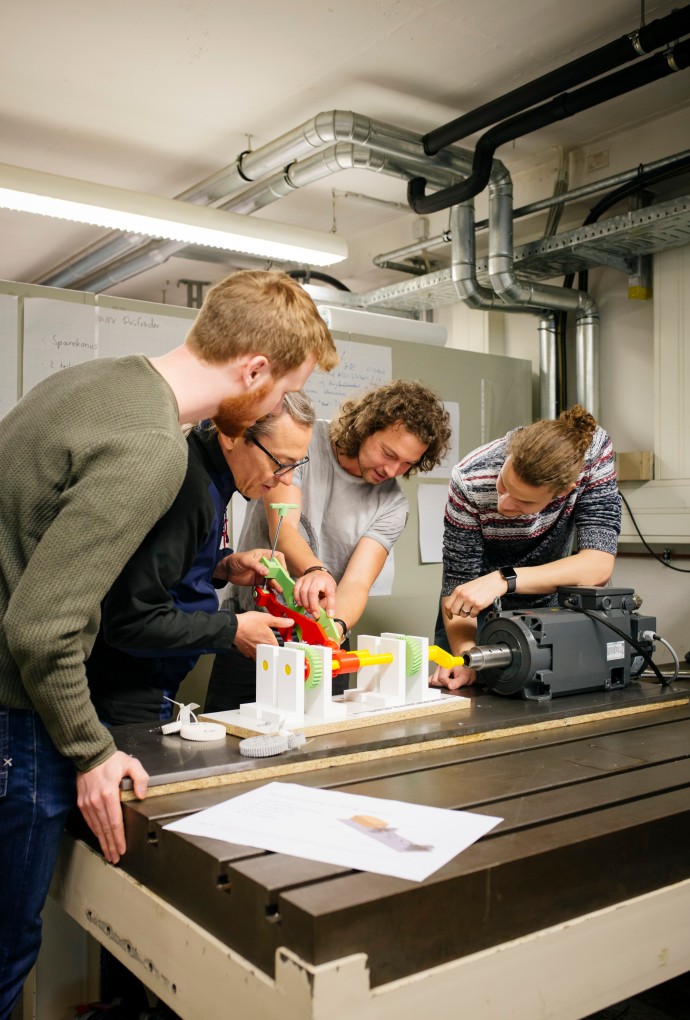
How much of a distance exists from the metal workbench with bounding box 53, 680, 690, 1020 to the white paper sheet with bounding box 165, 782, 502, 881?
0.07 ft

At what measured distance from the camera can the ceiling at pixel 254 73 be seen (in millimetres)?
2791

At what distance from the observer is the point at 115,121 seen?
355 cm

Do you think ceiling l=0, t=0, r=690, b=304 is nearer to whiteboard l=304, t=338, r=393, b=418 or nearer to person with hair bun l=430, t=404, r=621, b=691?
whiteboard l=304, t=338, r=393, b=418

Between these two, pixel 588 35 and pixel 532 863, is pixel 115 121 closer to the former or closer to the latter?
pixel 588 35

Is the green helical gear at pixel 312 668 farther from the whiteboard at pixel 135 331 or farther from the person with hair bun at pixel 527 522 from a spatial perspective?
the whiteboard at pixel 135 331

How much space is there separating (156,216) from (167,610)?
250cm

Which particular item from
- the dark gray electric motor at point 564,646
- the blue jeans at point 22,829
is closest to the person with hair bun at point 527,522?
the dark gray electric motor at point 564,646

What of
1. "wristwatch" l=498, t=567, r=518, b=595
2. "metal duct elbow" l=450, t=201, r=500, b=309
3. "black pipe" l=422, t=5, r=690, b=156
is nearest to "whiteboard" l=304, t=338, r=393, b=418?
"metal duct elbow" l=450, t=201, r=500, b=309

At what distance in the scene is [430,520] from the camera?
11.8ft

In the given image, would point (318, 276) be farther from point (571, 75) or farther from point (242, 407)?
point (242, 407)

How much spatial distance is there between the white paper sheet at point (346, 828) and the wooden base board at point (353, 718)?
0.25m

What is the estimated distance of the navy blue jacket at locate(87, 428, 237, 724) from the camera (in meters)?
1.24

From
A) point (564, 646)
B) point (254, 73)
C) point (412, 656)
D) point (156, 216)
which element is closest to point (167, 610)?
point (412, 656)

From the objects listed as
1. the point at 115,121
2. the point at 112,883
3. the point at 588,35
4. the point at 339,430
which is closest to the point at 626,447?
the point at 588,35
